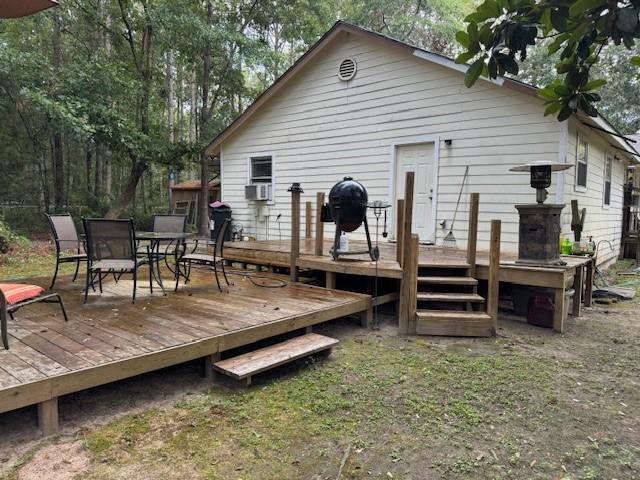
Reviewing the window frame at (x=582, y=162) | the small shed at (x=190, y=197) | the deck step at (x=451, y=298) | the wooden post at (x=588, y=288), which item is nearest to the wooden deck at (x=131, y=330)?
the deck step at (x=451, y=298)

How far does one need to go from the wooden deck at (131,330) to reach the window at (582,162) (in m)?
4.61

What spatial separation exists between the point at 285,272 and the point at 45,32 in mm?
17002

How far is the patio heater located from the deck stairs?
70 centimetres

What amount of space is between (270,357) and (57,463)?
1476 mm

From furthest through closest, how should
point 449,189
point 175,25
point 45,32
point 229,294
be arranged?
point 45,32, point 175,25, point 449,189, point 229,294

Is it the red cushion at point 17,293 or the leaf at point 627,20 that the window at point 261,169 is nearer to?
the red cushion at point 17,293

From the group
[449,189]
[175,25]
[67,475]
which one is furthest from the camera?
[175,25]

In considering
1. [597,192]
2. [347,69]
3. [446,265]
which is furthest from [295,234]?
[597,192]

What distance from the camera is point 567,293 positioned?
16.1 feet

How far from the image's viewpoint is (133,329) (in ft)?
10.8

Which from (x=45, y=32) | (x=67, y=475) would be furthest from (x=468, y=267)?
(x=45, y=32)

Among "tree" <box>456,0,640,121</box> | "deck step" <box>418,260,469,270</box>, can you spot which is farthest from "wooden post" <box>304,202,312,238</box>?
"tree" <box>456,0,640,121</box>

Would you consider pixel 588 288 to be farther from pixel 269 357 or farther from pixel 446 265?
pixel 269 357

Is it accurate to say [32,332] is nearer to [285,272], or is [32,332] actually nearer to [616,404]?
[285,272]
